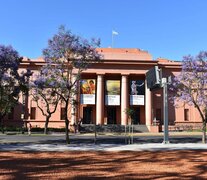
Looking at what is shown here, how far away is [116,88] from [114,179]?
1624 inches

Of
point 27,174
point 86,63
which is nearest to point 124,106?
point 86,63

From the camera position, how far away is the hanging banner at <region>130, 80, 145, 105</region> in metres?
Result: 49.8

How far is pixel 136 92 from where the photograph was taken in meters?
50.0

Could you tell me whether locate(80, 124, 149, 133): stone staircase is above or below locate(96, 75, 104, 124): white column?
below

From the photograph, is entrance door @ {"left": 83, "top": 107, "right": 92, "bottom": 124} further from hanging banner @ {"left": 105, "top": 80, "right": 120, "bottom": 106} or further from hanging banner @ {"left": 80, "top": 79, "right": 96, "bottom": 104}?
hanging banner @ {"left": 105, "top": 80, "right": 120, "bottom": 106}

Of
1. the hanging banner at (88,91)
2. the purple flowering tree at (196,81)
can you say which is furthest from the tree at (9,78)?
the hanging banner at (88,91)

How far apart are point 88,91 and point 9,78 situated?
2772 cm

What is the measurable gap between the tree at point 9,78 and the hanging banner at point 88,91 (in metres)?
26.2

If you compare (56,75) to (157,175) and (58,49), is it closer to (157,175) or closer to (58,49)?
(58,49)

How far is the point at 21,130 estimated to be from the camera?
41844mm

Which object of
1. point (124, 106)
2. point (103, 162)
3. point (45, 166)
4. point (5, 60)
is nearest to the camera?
point (45, 166)

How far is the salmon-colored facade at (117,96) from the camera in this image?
48812 millimetres

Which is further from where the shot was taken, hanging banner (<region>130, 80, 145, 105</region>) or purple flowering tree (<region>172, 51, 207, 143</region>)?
hanging banner (<region>130, 80, 145, 105</region>)

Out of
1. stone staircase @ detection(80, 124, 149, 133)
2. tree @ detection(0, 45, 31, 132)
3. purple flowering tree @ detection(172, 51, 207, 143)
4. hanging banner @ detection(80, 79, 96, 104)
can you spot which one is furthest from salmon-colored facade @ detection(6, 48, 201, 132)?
tree @ detection(0, 45, 31, 132)
